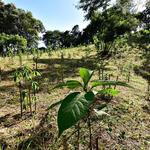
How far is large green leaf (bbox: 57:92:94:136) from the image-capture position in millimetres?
376

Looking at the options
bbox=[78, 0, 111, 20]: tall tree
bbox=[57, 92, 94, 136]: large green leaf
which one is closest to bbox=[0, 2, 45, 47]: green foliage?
bbox=[78, 0, 111, 20]: tall tree

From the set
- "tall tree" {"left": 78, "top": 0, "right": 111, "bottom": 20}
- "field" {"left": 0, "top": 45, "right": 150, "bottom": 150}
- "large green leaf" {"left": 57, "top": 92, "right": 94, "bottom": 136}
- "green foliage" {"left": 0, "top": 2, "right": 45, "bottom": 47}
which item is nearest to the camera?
"large green leaf" {"left": 57, "top": 92, "right": 94, "bottom": 136}

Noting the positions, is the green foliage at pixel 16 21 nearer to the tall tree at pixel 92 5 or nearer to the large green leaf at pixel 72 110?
the tall tree at pixel 92 5

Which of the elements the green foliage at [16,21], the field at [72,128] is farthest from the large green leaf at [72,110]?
the green foliage at [16,21]

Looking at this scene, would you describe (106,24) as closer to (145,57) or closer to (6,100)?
(145,57)

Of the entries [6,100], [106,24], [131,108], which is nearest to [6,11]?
[106,24]

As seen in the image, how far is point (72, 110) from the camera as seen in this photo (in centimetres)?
42

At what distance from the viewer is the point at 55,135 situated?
1.70m

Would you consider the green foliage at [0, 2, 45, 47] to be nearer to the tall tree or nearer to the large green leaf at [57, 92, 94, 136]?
the tall tree

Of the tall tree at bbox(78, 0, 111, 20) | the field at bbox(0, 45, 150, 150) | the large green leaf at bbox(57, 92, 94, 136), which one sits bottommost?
the field at bbox(0, 45, 150, 150)

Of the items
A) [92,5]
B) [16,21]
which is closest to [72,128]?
[92,5]

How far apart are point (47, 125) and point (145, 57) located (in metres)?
9.23

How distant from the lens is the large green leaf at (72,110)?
0.38 meters

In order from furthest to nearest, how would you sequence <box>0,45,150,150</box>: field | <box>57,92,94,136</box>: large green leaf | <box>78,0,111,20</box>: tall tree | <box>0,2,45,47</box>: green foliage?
<box>0,2,45,47</box>: green foliage, <box>78,0,111,20</box>: tall tree, <box>0,45,150,150</box>: field, <box>57,92,94,136</box>: large green leaf
